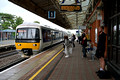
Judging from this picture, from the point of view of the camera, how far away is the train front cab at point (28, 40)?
12344mm

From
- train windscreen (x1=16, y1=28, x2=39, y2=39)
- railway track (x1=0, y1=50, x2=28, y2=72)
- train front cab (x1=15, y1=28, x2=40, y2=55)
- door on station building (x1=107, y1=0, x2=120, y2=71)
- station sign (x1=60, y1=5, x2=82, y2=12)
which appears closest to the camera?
door on station building (x1=107, y1=0, x2=120, y2=71)

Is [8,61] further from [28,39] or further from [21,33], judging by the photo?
[21,33]

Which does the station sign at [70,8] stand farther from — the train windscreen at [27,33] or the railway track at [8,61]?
the railway track at [8,61]

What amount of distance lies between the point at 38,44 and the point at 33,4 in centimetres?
527

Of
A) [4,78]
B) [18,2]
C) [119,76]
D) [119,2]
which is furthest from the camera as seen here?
[18,2]

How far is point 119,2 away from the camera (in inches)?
191

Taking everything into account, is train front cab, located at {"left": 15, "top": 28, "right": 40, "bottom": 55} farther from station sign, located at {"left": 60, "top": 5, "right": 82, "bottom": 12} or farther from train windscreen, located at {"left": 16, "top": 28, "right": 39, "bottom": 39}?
station sign, located at {"left": 60, "top": 5, "right": 82, "bottom": 12}

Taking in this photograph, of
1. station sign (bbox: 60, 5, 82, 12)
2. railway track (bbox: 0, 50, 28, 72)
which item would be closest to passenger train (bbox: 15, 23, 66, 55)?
railway track (bbox: 0, 50, 28, 72)

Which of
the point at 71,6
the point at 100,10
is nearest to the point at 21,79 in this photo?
the point at 100,10

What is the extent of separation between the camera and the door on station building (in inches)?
193

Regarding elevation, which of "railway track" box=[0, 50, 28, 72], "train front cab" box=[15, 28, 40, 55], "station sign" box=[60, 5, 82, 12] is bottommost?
"railway track" box=[0, 50, 28, 72]

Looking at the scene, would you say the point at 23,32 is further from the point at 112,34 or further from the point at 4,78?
the point at 112,34

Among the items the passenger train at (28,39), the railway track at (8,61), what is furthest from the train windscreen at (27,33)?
the railway track at (8,61)

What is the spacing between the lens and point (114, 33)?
17.7 feet
